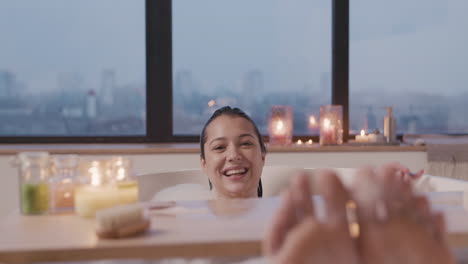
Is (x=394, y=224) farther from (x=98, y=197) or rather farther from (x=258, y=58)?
(x=258, y=58)

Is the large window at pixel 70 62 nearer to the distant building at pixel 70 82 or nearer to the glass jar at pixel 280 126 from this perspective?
the distant building at pixel 70 82

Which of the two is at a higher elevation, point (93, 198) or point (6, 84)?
point (6, 84)

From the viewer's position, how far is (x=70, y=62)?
2.87 m

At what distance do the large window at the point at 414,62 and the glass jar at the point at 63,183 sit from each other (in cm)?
219

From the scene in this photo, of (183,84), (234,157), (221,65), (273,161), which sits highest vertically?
(221,65)

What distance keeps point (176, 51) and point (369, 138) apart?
117 centimetres

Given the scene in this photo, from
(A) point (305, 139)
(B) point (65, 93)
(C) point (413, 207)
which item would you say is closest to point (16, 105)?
(B) point (65, 93)

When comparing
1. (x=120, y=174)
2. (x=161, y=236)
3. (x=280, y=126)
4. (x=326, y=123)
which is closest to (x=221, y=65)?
(x=280, y=126)

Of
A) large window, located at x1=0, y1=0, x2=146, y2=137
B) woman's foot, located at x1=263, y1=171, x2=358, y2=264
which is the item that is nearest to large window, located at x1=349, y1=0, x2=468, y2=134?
large window, located at x1=0, y1=0, x2=146, y2=137

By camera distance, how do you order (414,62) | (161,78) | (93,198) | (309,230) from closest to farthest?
(309,230)
(93,198)
(161,78)
(414,62)

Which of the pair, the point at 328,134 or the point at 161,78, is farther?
the point at 161,78

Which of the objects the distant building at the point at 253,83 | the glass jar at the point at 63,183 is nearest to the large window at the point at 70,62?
the distant building at the point at 253,83

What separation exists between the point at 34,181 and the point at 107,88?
1.97 meters

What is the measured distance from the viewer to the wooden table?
0.80 meters
